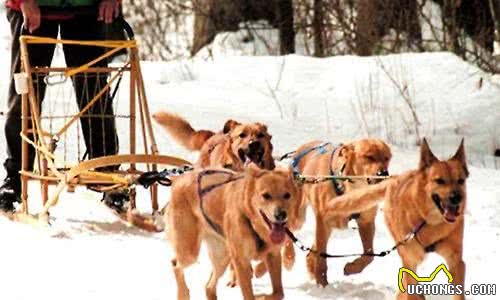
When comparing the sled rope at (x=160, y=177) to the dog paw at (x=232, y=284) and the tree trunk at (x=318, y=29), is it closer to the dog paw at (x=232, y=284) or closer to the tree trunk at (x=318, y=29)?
the dog paw at (x=232, y=284)

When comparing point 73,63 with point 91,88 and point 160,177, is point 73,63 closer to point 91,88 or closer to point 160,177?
point 91,88

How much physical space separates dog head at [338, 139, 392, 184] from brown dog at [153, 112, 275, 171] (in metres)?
0.83

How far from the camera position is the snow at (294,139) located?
5648 millimetres

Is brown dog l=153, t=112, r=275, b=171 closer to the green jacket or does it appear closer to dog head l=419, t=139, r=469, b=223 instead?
the green jacket

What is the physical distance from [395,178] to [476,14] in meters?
9.52

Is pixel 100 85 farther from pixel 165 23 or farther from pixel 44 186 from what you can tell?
pixel 165 23

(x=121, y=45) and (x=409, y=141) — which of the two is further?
(x=409, y=141)

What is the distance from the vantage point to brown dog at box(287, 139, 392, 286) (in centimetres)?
565

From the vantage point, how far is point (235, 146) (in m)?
6.78

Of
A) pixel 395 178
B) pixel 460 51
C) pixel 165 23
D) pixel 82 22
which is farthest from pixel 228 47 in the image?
pixel 395 178

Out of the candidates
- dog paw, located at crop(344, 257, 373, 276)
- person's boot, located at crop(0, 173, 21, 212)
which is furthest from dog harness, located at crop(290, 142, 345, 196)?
person's boot, located at crop(0, 173, 21, 212)

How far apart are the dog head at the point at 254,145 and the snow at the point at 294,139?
56 cm

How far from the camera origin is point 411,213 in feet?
15.3

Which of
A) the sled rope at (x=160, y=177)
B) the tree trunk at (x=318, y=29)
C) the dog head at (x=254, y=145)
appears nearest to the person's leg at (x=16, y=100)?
the dog head at (x=254, y=145)
